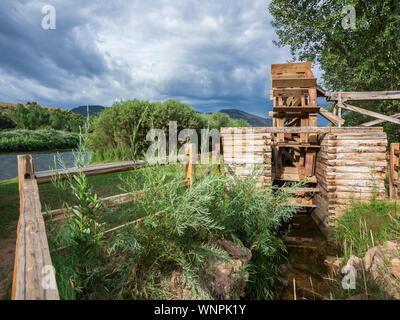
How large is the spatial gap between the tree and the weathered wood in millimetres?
12904

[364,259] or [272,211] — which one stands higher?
[272,211]

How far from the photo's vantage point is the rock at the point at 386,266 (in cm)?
257

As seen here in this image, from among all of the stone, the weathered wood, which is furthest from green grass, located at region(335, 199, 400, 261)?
the weathered wood

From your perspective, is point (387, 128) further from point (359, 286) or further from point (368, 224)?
point (359, 286)

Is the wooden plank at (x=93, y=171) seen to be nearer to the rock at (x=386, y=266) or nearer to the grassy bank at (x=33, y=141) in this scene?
the rock at (x=386, y=266)

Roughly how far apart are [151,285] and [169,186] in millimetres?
920

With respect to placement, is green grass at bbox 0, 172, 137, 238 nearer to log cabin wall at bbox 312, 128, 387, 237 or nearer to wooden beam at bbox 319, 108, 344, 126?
log cabin wall at bbox 312, 128, 387, 237

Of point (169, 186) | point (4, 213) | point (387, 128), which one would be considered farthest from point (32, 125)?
point (387, 128)

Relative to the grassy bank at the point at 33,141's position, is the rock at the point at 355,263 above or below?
below

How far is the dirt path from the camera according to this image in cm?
297

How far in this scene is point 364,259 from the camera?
3.34 meters

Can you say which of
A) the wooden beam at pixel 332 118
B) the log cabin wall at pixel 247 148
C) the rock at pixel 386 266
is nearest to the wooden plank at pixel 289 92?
the wooden beam at pixel 332 118

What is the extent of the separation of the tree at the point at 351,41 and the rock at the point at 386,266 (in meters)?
9.81

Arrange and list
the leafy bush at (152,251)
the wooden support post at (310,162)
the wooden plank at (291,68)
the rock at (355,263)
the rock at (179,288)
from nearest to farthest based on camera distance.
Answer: the leafy bush at (152,251) → the rock at (179,288) → the rock at (355,263) → the wooden support post at (310,162) → the wooden plank at (291,68)
